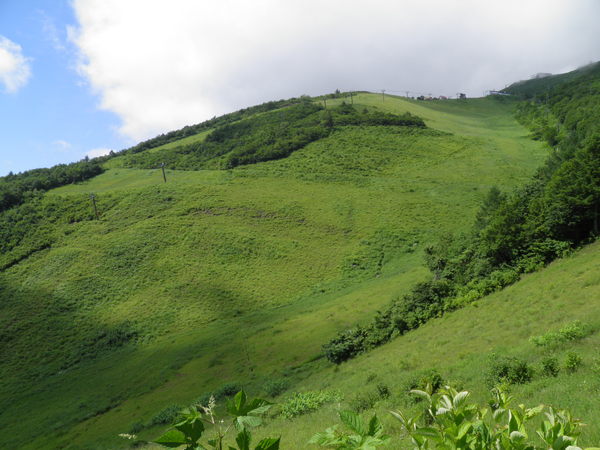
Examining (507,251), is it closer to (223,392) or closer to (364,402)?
(364,402)

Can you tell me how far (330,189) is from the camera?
79250 mm

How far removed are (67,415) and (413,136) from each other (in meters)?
97.7

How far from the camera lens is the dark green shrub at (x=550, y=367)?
10.0m

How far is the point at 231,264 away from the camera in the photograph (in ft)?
190

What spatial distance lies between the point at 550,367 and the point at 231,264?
50832 mm

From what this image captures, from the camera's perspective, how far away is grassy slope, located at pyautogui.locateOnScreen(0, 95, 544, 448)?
105 feet

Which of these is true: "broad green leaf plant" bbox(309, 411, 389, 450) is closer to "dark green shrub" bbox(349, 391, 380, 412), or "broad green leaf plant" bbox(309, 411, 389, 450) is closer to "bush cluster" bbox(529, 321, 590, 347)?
"dark green shrub" bbox(349, 391, 380, 412)

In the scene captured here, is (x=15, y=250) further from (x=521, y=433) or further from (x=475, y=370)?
(x=521, y=433)

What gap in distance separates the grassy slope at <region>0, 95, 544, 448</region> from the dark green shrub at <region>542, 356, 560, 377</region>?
17.9m

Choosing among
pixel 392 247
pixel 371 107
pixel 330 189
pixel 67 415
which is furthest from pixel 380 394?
pixel 371 107

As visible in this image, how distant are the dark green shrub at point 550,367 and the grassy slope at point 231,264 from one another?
17.9m

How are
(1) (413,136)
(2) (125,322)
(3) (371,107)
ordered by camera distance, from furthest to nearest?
1. (3) (371,107)
2. (1) (413,136)
3. (2) (125,322)

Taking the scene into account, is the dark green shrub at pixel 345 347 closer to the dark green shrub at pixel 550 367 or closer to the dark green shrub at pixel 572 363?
the dark green shrub at pixel 550 367

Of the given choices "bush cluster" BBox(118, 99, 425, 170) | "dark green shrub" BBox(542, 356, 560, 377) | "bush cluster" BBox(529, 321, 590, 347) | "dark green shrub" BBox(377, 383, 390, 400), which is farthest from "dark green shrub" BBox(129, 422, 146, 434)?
"bush cluster" BBox(118, 99, 425, 170)
